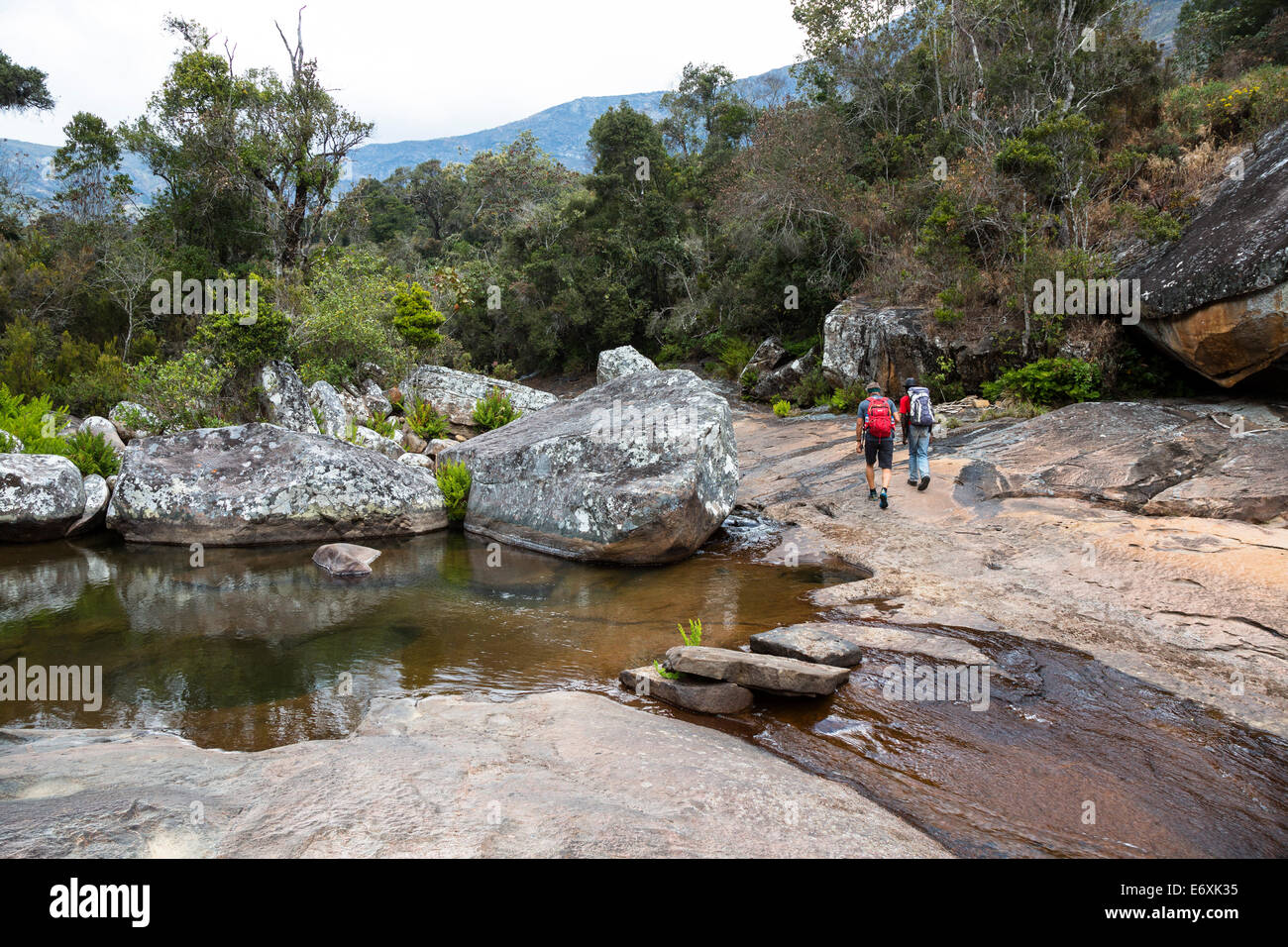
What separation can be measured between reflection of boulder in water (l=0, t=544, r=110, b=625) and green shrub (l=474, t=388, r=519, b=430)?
842 cm

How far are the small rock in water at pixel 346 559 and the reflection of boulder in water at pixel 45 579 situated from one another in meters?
2.59

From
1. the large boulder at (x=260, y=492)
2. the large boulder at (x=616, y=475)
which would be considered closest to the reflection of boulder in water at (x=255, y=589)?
the large boulder at (x=260, y=492)

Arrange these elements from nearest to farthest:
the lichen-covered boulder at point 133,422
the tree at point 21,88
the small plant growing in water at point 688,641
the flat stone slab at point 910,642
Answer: the small plant growing in water at point 688,641, the flat stone slab at point 910,642, the lichen-covered boulder at point 133,422, the tree at point 21,88

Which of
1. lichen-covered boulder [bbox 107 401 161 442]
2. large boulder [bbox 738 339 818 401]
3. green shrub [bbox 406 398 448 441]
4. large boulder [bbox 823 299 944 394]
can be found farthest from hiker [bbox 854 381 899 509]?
lichen-covered boulder [bbox 107 401 161 442]

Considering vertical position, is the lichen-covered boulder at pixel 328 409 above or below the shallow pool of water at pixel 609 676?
above

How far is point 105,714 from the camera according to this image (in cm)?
525

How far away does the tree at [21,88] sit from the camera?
2534 centimetres

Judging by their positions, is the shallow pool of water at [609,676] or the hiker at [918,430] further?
the hiker at [918,430]

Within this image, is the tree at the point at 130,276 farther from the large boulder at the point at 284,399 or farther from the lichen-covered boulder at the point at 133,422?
the large boulder at the point at 284,399

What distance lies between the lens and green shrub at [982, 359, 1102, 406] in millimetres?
12906

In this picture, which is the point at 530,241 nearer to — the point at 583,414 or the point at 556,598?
the point at 583,414

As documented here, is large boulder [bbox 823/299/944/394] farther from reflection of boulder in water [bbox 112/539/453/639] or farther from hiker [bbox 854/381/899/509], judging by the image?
reflection of boulder in water [bbox 112/539/453/639]

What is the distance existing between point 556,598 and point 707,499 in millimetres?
2754

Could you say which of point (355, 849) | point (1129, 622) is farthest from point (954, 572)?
point (355, 849)
